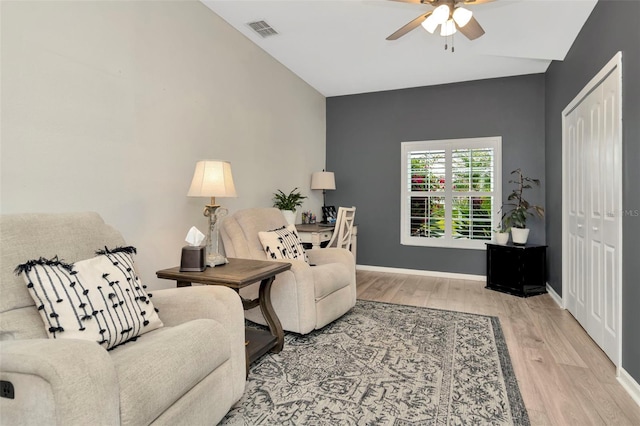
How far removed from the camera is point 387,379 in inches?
82.8

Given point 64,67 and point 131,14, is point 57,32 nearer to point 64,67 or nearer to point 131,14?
Answer: point 64,67

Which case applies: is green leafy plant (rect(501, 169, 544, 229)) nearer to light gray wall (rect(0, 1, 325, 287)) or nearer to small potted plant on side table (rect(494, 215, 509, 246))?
small potted plant on side table (rect(494, 215, 509, 246))

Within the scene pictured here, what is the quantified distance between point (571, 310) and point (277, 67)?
4109 mm

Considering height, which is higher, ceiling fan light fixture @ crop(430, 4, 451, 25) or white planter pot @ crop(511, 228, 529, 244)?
ceiling fan light fixture @ crop(430, 4, 451, 25)

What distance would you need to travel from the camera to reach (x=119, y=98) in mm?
2305

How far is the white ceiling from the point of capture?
9.98 feet

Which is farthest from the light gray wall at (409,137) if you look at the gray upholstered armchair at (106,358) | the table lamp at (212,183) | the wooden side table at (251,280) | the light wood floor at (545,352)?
the gray upholstered armchair at (106,358)

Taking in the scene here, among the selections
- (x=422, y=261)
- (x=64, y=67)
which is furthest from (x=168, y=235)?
(x=422, y=261)

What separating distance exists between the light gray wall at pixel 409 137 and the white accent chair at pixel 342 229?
4.18ft

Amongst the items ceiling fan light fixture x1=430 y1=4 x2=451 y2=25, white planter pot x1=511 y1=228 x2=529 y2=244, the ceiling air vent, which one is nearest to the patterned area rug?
white planter pot x1=511 y1=228 x2=529 y2=244

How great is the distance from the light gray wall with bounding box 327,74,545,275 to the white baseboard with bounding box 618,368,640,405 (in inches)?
105

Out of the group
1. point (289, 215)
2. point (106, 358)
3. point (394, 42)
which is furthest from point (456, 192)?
point (106, 358)

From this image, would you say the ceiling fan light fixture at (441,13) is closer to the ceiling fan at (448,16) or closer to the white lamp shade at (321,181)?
the ceiling fan at (448,16)

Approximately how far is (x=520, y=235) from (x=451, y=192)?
3.53 feet
